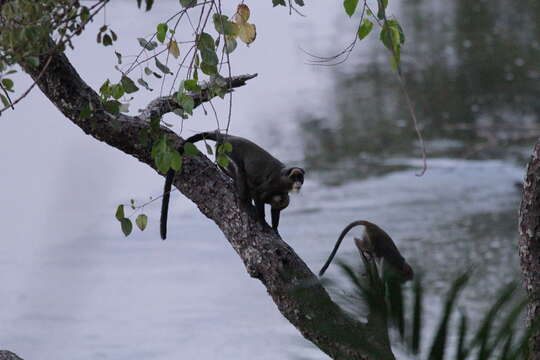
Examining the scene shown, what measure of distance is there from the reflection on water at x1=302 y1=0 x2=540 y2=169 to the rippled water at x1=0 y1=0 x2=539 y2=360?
0.02 meters

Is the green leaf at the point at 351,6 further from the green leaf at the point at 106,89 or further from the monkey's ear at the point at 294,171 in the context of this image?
the monkey's ear at the point at 294,171

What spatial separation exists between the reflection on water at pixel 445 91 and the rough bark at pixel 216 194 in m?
4.74

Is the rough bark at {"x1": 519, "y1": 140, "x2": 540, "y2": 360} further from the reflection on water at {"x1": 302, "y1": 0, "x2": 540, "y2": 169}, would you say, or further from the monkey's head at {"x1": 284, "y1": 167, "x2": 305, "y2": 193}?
the reflection on water at {"x1": 302, "y1": 0, "x2": 540, "y2": 169}

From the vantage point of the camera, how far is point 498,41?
1030 cm

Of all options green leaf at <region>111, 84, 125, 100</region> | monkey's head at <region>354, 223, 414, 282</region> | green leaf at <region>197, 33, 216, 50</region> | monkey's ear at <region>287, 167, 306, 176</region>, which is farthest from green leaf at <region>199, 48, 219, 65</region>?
monkey's head at <region>354, 223, 414, 282</region>

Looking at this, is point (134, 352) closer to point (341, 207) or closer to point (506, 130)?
point (341, 207)

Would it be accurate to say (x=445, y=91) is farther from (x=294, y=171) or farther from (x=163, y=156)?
(x=163, y=156)

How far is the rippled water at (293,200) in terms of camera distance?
5.38 metres

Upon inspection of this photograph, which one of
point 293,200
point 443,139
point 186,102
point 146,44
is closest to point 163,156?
point 186,102

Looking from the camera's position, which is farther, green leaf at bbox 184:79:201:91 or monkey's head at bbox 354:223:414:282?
monkey's head at bbox 354:223:414:282

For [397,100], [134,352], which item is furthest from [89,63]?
[134,352]

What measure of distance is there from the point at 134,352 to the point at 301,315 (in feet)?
9.17

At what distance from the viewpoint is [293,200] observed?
7191 millimetres

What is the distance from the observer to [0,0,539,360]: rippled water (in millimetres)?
5383
